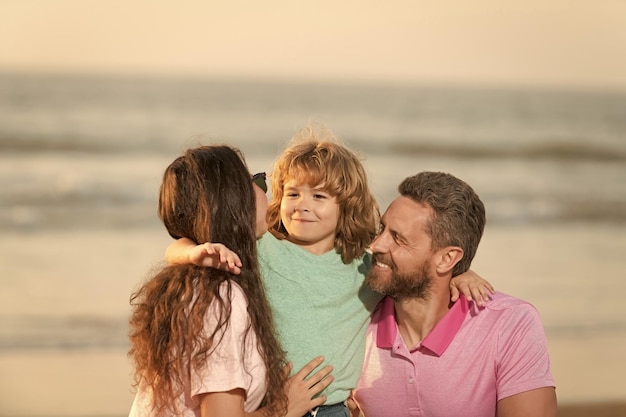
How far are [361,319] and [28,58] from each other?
1227cm

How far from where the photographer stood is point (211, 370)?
8.22ft

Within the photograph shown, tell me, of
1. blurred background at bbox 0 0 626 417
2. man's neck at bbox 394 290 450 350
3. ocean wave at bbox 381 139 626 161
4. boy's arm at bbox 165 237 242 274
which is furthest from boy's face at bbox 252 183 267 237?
ocean wave at bbox 381 139 626 161

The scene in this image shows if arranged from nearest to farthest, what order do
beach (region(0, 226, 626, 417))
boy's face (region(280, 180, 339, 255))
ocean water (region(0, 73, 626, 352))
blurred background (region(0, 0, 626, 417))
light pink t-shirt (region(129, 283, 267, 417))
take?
light pink t-shirt (region(129, 283, 267, 417))
boy's face (region(280, 180, 339, 255))
beach (region(0, 226, 626, 417))
blurred background (region(0, 0, 626, 417))
ocean water (region(0, 73, 626, 352))

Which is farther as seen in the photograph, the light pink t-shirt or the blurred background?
the blurred background

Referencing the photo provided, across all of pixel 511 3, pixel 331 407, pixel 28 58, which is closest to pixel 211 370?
pixel 331 407

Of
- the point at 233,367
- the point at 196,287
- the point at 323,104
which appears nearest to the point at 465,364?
the point at 233,367

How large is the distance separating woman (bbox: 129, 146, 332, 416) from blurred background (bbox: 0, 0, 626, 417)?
623cm

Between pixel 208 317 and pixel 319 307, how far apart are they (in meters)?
0.71

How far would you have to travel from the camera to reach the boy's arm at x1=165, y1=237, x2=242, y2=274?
2.55 meters

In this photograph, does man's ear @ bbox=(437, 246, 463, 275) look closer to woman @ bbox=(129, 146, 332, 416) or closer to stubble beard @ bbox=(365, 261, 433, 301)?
stubble beard @ bbox=(365, 261, 433, 301)

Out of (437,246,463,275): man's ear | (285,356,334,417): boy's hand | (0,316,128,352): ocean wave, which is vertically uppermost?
(0,316,128,352): ocean wave

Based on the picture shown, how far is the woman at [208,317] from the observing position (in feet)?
8.24

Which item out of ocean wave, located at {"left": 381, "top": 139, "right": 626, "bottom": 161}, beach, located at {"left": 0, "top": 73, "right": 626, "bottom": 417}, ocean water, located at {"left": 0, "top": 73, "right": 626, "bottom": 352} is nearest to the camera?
beach, located at {"left": 0, "top": 73, "right": 626, "bottom": 417}

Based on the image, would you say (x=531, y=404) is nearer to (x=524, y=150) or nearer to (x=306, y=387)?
(x=306, y=387)
